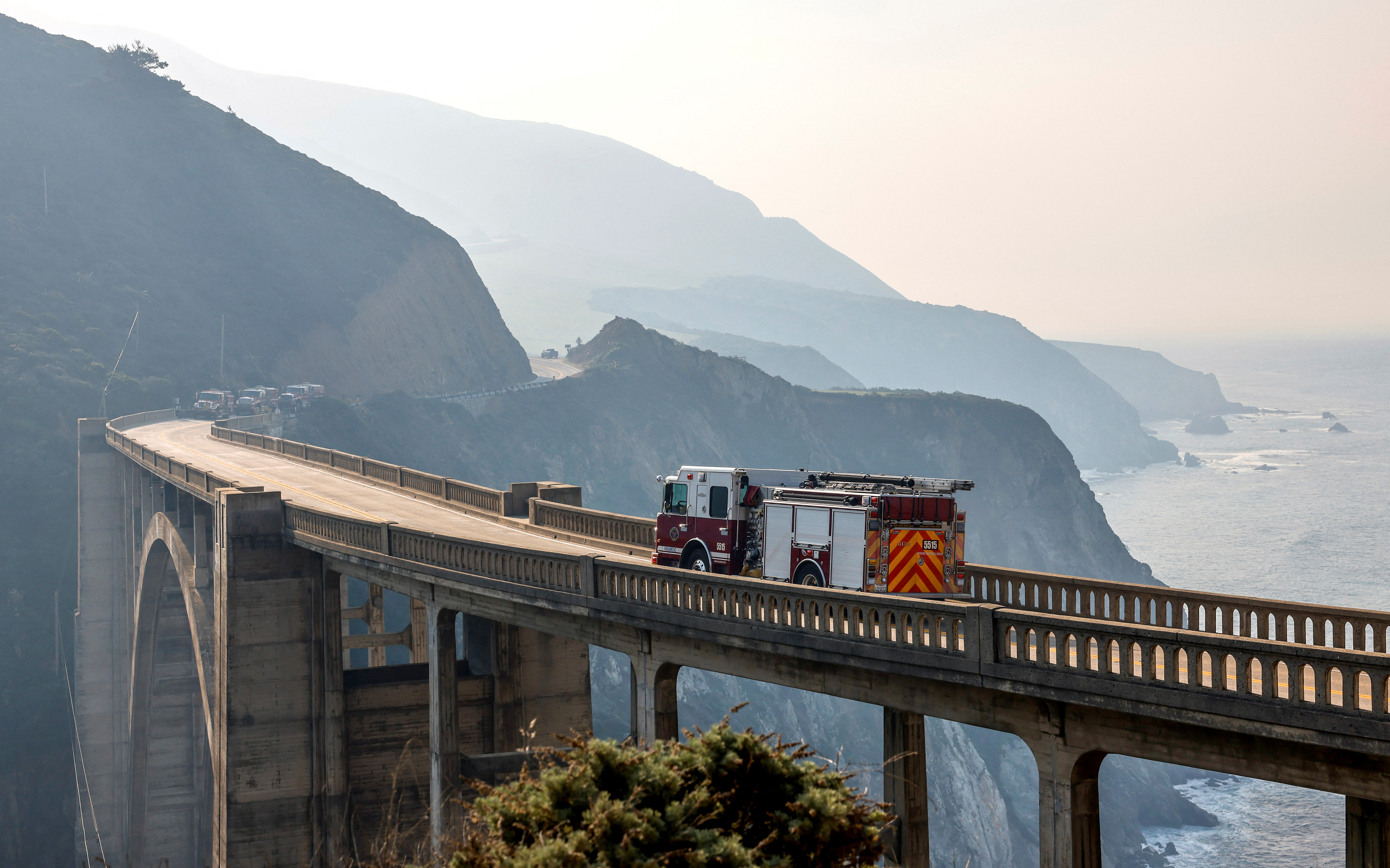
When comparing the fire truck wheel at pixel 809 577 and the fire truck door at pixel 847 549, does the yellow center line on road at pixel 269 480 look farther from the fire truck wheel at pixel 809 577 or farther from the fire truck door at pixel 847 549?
the fire truck door at pixel 847 549

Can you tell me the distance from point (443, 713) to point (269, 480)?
23898 millimetres

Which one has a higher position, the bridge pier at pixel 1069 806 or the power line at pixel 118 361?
the power line at pixel 118 361

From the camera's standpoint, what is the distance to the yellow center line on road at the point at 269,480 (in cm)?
3578

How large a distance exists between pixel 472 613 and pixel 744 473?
7116 mm

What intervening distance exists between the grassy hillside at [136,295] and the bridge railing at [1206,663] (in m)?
78.5

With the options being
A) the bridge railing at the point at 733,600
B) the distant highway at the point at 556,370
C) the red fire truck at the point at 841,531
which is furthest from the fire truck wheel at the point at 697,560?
the distant highway at the point at 556,370

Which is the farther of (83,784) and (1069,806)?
(83,784)

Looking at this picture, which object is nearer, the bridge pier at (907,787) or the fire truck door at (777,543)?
the bridge pier at (907,787)

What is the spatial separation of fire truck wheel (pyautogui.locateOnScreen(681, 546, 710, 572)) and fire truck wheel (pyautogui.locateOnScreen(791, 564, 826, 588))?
2.97m

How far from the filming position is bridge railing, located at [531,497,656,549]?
27.5 metres

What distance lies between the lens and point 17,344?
4144 inches

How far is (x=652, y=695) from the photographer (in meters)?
18.7

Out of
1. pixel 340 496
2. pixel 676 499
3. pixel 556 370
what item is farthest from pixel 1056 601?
pixel 556 370

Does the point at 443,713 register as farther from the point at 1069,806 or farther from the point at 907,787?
the point at 1069,806
